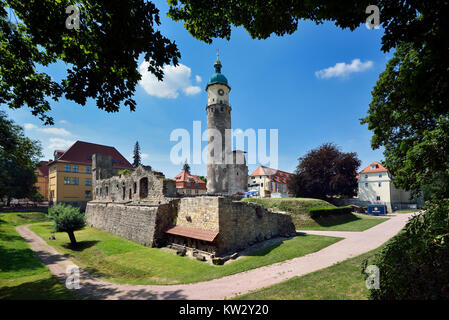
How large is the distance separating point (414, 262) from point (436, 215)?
1.87m

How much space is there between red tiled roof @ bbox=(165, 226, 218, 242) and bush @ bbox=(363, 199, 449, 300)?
8673mm

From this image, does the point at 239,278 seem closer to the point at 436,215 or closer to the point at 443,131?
the point at 436,215

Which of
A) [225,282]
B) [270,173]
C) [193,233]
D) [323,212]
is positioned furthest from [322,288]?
[270,173]

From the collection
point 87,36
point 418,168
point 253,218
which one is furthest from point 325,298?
point 87,36

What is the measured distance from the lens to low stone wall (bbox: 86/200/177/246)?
15078 mm

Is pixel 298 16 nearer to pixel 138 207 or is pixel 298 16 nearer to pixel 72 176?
pixel 138 207

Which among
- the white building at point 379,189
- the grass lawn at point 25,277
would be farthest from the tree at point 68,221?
the white building at point 379,189

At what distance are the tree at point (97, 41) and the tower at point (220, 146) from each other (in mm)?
27595

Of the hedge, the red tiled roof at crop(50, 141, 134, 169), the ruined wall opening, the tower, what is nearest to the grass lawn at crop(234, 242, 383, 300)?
the hedge

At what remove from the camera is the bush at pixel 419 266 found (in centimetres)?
343

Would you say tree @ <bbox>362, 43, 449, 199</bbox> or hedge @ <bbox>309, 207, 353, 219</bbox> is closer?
tree @ <bbox>362, 43, 449, 199</bbox>

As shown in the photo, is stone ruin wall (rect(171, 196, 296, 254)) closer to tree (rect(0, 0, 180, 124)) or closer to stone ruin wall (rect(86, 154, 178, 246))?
stone ruin wall (rect(86, 154, 178, 246))

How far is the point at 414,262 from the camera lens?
389cm

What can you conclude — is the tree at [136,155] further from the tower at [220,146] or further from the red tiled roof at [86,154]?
the tower at [220,146]
